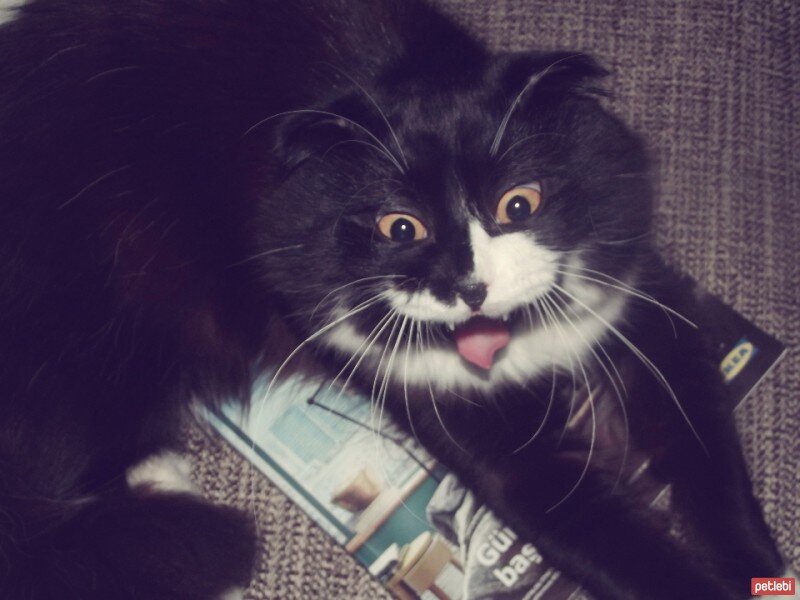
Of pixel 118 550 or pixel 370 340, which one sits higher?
pixel 370 340

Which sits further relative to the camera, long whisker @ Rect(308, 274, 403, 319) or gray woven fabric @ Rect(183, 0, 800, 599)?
gray woven fabric @ Rect(183, 0, 800, 599)

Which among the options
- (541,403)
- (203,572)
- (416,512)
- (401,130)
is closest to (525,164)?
(401,130)

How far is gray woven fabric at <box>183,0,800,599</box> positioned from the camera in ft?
3.79

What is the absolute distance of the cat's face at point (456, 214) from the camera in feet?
2.81

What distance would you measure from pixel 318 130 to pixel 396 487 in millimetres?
571

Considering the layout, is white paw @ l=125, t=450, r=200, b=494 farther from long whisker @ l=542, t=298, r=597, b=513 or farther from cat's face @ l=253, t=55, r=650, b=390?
long whisker @ l=542, t=298, r=597, b=513

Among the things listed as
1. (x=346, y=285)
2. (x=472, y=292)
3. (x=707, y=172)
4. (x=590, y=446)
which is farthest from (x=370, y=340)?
(x=707, y=172)

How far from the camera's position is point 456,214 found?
2.81 feet

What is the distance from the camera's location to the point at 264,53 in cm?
99

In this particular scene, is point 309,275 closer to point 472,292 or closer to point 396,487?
point 472,292

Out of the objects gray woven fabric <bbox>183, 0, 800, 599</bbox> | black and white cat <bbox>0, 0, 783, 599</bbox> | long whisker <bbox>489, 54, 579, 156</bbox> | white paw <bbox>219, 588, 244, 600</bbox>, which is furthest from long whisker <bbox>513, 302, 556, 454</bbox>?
white paw <bbox>219, 588, 244, 600</bbox>

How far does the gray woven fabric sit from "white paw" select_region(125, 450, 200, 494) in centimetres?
4

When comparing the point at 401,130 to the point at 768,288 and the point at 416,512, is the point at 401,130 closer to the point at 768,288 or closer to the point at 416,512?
the point at 416,512

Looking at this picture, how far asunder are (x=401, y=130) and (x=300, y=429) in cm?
53
